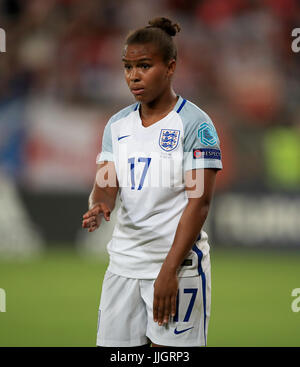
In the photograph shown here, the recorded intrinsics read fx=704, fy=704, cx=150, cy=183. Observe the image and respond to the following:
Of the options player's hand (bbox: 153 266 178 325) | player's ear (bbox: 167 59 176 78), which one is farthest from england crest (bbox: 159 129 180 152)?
player's hand (bbox: 153 266 178 325)

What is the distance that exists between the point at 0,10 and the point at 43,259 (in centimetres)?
437

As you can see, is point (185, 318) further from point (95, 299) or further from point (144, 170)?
point (95, 299)

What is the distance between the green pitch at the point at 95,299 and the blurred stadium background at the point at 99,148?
2 centimetres

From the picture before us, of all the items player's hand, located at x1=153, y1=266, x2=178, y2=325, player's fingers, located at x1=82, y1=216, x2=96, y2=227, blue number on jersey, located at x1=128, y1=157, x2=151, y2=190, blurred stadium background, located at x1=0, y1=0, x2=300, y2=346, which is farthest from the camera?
blurred stadium background, located at x1=0, y1=0, x2=300, y2=346

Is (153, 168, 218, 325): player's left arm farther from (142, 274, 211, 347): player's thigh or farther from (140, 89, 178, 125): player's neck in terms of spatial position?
(140, 89, 178, 125): player's neck

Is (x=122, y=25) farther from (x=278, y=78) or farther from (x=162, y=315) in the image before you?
(x=162, y=315)

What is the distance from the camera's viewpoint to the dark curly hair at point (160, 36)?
3.31 meters

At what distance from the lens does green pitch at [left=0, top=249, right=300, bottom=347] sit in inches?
233

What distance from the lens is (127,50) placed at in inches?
131

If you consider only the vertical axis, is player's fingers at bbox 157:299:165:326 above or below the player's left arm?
below

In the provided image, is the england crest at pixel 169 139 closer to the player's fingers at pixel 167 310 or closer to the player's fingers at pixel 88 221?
the player's fingers at pixel 88 221

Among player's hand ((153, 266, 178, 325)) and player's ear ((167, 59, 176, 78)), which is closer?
player's hand ((153, 266, 178, 325))

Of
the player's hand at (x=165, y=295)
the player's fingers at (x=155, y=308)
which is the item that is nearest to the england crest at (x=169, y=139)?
the player's hand at (x=165, y=295)
